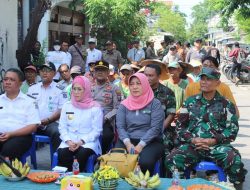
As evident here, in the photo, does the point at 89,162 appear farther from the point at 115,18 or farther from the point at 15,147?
the point at 115,18

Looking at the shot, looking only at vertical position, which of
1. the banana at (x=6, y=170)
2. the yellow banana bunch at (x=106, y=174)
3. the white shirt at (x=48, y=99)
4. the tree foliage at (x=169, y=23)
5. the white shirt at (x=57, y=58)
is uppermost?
the tree foliage at (x=169, y=23)

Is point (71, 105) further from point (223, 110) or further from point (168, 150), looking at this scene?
point (223, 110)

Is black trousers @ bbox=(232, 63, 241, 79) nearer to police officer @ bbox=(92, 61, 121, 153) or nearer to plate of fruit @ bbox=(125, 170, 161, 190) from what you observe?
police officer @ bbox=(92, 61, 121, 153)

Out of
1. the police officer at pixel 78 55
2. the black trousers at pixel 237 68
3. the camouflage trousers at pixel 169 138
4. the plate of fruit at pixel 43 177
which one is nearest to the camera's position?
the plate of fruit at pixel 43 177

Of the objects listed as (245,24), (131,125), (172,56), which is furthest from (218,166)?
(245,24)

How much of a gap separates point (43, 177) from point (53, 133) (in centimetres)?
199

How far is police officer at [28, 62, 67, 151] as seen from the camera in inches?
256

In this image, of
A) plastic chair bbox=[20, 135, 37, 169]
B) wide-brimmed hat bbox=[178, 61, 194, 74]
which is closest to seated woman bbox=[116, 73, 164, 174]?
plastic chair bbox=[20, 135, 37, 169]

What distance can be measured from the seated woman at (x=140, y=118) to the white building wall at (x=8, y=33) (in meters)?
5.44

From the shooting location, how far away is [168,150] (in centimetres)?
580

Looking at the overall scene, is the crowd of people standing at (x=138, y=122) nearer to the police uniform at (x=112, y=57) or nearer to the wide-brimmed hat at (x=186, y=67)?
the wide-brimmed hat at (x=186, y=67)

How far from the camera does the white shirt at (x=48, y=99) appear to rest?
6.68 metres

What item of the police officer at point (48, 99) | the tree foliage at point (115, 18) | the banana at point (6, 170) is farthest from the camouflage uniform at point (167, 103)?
the tree foliage at point (115, 18)

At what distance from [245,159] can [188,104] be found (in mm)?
2371
